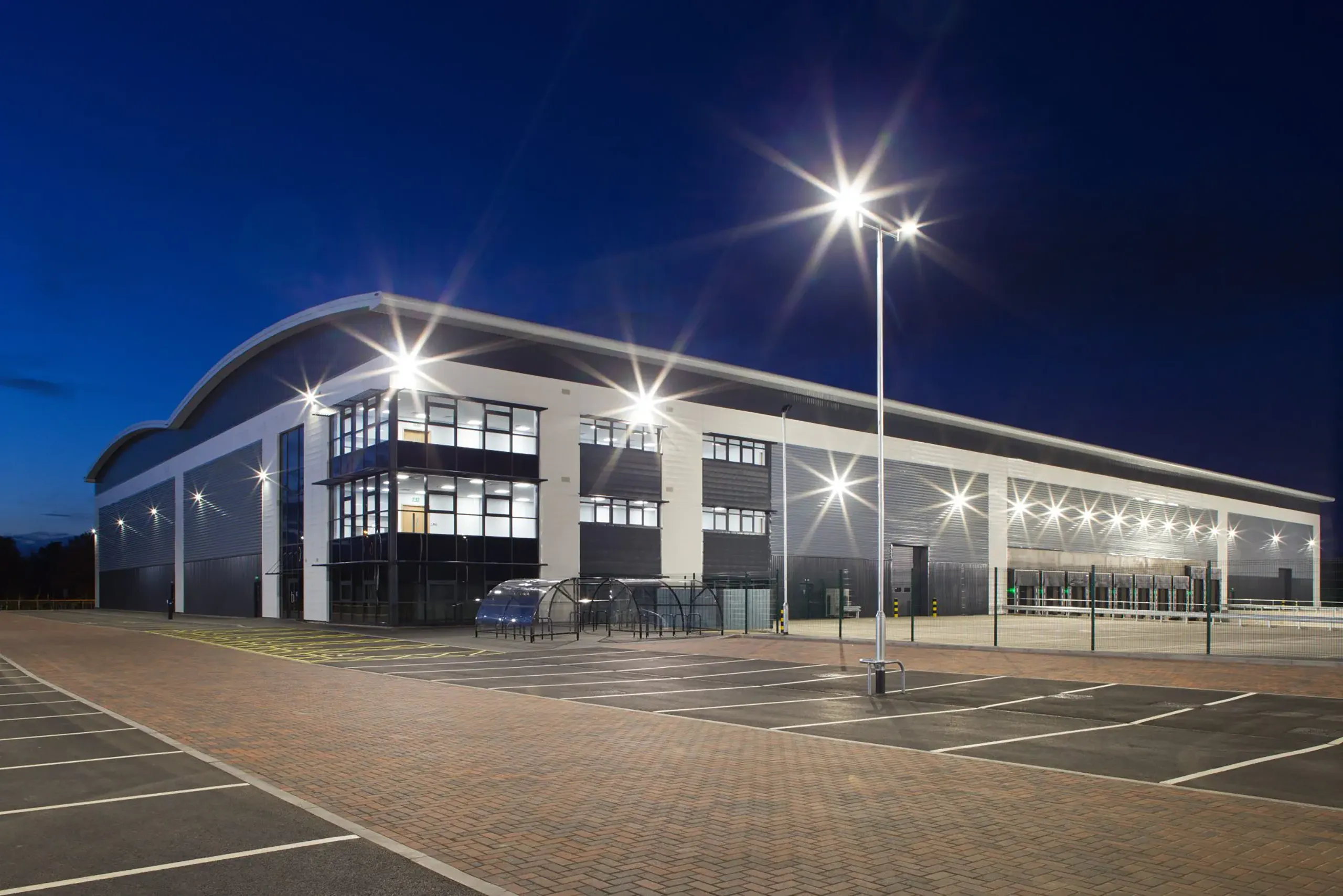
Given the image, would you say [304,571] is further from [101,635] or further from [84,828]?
[84,828]

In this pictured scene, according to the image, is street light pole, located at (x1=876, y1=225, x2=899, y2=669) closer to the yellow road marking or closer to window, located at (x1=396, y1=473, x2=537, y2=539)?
the yellow road marking

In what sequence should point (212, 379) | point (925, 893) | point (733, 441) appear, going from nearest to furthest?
point (925, 893)
point (733, 441)
point (212, 379)

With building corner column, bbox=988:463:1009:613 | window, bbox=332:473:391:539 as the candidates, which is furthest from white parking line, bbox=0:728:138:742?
building corner column, bbox=988:463:1009:613

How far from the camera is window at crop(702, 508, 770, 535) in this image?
49.8m

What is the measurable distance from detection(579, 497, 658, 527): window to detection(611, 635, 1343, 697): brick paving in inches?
595

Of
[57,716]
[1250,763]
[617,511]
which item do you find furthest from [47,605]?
[1250,763]

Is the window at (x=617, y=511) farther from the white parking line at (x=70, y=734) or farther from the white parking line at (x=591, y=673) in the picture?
the white parking line at (x=70, y=734)

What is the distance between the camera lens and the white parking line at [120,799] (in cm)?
845

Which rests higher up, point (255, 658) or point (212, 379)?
point (212, 379)

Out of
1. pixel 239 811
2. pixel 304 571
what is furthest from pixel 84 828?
pixel 304 571

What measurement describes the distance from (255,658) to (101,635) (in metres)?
16.3

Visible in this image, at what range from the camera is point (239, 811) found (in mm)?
8297

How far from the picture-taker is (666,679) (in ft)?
66.7

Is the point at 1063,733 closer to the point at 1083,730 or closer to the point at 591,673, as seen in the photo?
the point at 1083,730
